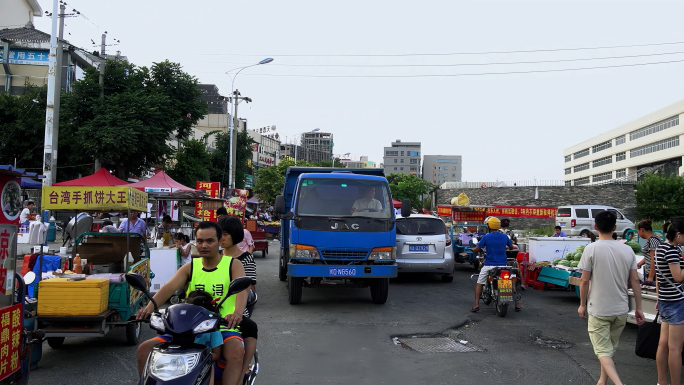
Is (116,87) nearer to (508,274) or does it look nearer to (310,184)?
(310,184)

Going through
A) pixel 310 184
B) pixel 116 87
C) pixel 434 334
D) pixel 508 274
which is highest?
pixel 116 87

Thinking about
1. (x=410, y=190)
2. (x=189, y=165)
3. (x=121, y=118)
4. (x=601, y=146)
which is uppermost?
(x=601, y=146)

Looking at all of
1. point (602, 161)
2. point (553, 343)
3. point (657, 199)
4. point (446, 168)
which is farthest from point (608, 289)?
point (446, 168)

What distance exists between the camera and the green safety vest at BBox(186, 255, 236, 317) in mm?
3963

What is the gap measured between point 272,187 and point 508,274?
47.5m

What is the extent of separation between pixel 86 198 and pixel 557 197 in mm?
40181

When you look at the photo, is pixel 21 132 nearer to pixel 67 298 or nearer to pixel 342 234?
pixel 342 234

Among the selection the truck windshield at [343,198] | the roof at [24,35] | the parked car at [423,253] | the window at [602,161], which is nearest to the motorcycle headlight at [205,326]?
the truck windshield at [343,198]

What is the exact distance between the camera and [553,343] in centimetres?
746

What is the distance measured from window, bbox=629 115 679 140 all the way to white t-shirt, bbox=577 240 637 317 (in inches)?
2458

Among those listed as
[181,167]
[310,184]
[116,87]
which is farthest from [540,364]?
[181,167]

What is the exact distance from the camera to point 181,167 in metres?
37.2

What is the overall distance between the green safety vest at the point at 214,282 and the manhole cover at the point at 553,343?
502 centimetres

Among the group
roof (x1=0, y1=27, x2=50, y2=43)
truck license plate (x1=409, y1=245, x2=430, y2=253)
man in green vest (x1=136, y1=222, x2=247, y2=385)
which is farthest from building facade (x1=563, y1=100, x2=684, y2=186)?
man in green vest (x1=136, y1=222, x2=247, y2=385)
